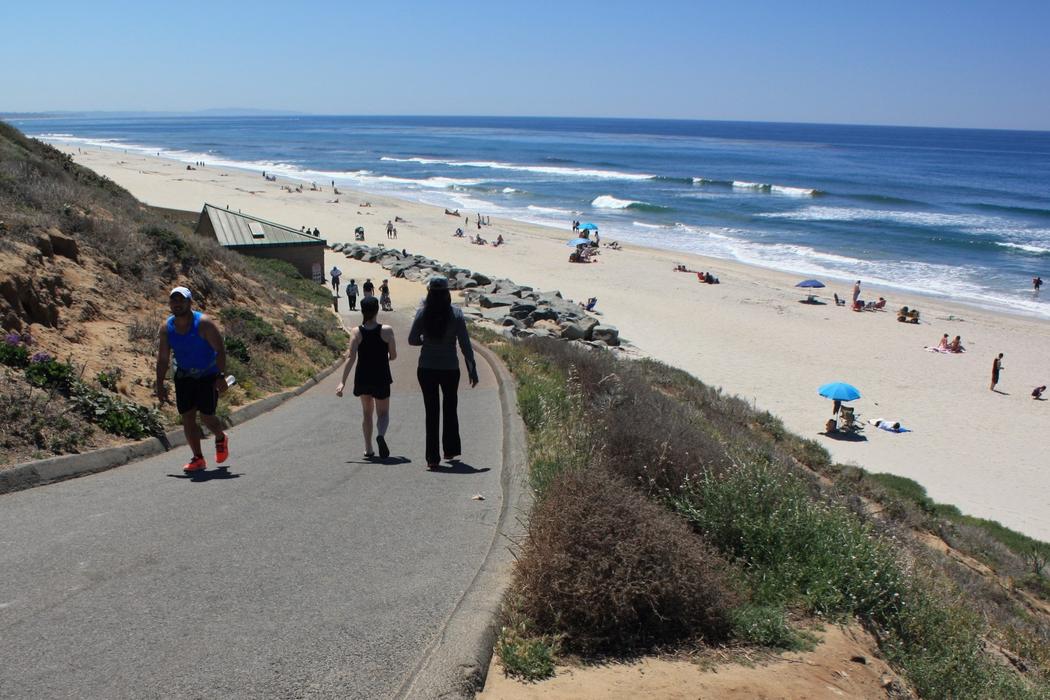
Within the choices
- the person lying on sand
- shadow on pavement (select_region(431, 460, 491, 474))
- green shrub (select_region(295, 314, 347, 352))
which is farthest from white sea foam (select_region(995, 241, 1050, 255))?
shadow on pavement (select_region(431, 460, 491, 474))

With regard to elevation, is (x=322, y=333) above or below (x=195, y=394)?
below

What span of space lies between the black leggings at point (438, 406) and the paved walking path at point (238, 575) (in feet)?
0.68

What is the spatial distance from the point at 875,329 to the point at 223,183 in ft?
190

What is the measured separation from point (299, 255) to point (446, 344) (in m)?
20.7

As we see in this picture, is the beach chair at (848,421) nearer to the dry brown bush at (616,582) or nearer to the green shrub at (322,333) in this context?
the green shrub at (322,333)

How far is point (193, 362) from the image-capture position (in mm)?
6789

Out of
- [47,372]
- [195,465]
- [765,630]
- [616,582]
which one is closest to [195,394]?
[195,465]

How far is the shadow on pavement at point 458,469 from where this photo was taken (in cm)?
724

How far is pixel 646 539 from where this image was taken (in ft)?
13.5

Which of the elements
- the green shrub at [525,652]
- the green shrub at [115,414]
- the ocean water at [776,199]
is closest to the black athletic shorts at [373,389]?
the green shrub at [115,414]

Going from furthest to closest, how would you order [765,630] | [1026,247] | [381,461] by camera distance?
[1026,247] → [381,461] → [765,630]

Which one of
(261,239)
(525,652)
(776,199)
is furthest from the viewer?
(776,199)

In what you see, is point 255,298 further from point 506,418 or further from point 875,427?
point 875,427

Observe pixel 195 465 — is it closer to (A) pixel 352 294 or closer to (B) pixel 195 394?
(B) pixel 195 394
